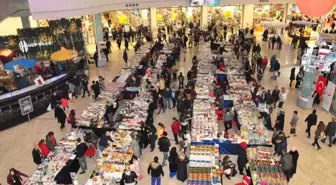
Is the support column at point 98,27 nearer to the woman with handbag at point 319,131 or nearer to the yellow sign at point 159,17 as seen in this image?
the yellow sign at point 159,17

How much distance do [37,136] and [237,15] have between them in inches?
947

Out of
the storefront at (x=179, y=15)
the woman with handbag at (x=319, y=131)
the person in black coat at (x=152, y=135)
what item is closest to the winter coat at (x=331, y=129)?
the woman with handbag at (x=319, y=131)

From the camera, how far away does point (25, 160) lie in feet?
42.6

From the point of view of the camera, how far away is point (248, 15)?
104 ft

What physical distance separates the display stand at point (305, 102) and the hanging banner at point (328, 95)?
1.91 ft

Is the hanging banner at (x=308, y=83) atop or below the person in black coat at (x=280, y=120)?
atop

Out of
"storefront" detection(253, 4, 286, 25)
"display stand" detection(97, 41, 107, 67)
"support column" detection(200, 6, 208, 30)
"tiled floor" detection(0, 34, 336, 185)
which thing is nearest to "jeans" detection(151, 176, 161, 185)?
"tiled floor" detection(0, 34, 336, 185)

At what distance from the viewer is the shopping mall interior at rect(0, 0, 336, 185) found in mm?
11000

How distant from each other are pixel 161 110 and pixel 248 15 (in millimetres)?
19195

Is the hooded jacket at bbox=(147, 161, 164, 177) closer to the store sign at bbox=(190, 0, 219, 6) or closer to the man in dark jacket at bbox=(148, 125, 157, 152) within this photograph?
the man in dark jacket at bbox=(148, 125, 157, 152)

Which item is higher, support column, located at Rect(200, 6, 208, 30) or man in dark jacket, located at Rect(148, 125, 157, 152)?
support column, located at Rect(200, 6, 208, 30)

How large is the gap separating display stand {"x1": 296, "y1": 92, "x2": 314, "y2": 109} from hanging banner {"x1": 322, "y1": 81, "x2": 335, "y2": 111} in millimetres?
584

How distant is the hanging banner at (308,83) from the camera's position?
15.6m

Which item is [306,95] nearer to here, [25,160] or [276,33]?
[25,160]
